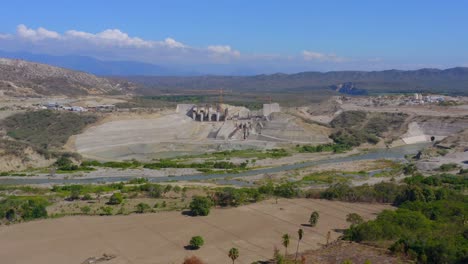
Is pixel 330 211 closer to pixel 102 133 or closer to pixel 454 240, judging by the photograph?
pixel 454 240

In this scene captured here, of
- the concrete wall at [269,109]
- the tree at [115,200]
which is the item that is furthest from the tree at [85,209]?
the concrete wall at [269,109]

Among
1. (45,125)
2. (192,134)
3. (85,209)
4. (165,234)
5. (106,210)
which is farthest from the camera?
(192,134)

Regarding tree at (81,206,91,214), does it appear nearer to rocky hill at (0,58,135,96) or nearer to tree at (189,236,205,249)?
tree at (189,236,205,249)

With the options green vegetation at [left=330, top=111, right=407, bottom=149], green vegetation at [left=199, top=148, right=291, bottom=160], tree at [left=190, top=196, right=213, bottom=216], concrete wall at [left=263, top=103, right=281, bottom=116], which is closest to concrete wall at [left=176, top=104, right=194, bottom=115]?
concrete wall at [left=263, top=103, right=281, bottom=116]

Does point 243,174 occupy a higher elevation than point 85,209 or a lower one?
lower

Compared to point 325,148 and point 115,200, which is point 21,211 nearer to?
point 115,200

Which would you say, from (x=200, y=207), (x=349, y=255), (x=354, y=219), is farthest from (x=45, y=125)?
(x=349, y=255)
